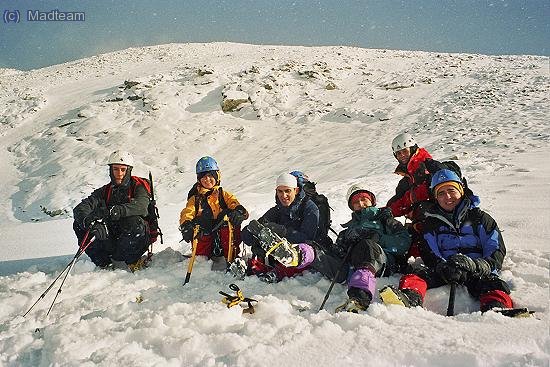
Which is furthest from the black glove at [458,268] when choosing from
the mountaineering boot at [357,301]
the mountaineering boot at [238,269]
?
the mountaineering boot at [238,269]

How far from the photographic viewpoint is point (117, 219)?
537 centimetres

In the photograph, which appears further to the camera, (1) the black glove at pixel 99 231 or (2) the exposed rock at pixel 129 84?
(2) the exposed rock at pixel 129 84

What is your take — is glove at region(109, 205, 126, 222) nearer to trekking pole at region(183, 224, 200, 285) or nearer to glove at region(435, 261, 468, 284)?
trekking pole at region(183, 224, 200, 285)

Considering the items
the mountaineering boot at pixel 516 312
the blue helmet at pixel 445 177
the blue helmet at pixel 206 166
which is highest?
the blue helmet at pixel 445 177

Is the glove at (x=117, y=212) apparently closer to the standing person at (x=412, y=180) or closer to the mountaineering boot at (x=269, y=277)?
the mountaineering boot at (x=269, y=277)

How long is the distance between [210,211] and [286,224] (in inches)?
47.9

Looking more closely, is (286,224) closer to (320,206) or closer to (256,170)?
(320,206)

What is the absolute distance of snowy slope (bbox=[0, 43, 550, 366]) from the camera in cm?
288

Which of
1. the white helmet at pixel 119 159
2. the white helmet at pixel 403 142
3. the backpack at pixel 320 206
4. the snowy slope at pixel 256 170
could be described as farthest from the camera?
the white helmet at pixel 119 159

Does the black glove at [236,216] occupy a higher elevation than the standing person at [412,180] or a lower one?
lower

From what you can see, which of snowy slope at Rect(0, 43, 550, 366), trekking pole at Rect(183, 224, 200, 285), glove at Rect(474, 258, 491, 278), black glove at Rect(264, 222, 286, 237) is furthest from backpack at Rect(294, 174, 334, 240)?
glove at Rect(474, 258, 491, 278)

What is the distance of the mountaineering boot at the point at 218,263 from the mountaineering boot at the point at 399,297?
8.12ft

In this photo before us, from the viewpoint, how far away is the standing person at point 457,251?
3496 mm

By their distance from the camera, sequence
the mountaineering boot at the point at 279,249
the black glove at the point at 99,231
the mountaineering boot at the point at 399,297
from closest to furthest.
Answer: the mountaineering boot at the point at 399,297
the mountaineering boot at the point at 279,249
the black glove at the point at 99,231
